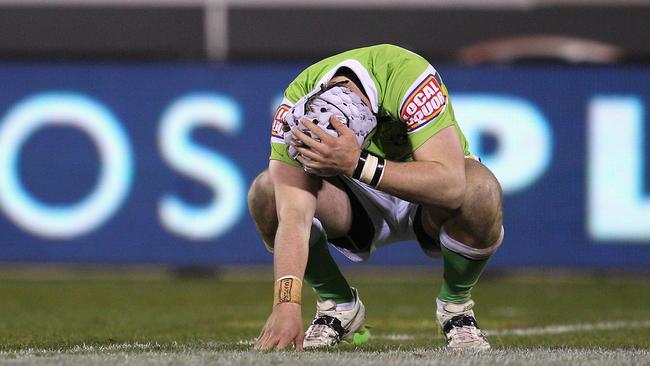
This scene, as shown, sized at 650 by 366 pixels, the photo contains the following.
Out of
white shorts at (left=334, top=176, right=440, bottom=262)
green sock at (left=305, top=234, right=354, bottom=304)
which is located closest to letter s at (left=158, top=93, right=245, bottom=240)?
white shorts at (left=334, top=176, right=440, bottom=262)

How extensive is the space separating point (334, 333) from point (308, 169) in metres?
0.89

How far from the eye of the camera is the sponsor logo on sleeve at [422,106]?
4.37 meters

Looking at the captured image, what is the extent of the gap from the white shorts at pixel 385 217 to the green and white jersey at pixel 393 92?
12.4 inches

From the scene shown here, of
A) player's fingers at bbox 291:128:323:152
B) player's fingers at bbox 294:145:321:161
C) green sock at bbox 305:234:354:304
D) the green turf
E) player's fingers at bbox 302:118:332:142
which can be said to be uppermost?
player's fingers at bbox 302:118:332:142

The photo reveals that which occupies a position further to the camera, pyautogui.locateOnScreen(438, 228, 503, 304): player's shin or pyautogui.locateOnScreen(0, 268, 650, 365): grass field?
pyautogui.locateOnScreen(438, 228, 503, 304): player's shin

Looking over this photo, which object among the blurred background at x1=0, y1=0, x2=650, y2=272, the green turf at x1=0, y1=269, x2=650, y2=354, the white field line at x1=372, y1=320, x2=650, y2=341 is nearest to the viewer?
the green turf at x1=0, y1=269, x2=650, y2=354

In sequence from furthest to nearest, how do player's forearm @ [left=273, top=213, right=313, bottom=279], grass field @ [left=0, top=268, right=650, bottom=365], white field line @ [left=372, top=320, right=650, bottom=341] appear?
white field line @ [left=372, top=320, right=650, bottom=341] < player's forearm @ [left=273, top=213, right=313, bottom=279] < grass field @ [left=0, top=268, right=650, bottom=365]

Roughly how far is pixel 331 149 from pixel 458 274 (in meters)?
0.88

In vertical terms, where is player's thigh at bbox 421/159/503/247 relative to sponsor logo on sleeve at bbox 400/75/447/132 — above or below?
below

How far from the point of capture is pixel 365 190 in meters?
4.91

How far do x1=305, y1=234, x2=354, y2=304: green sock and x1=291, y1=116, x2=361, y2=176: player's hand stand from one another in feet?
2.58

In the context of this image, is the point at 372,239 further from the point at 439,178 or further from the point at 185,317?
the point at 185,317

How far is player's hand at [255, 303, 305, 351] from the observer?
13.5 ft

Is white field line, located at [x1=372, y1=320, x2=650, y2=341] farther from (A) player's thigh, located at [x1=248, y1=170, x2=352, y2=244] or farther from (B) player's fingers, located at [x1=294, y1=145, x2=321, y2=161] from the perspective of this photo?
(B) player's fingers, located at [x1=294, y1=145, x2=321, y2=161]
